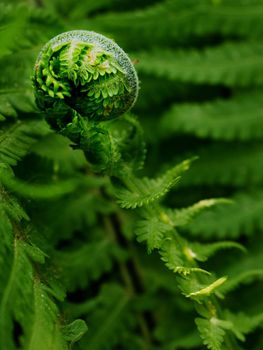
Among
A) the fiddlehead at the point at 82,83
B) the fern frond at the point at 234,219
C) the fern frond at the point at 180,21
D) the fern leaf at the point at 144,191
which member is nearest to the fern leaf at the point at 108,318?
the fern frond at the point at 234,219

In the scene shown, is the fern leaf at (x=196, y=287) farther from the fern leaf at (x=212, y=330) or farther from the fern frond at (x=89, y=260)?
the fern frond at (x=89, y=260)

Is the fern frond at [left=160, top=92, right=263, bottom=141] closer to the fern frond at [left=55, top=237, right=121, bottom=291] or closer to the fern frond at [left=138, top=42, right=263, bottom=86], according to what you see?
the fern frond at [left=138, top=42, right=263, bottom=86]

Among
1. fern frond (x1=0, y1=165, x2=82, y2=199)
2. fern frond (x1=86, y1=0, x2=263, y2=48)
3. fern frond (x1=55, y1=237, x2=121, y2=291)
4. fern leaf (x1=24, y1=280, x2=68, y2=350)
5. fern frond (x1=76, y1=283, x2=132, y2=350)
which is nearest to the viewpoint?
fern leaf (x1=24, y1=280, x2=68, y2=350)

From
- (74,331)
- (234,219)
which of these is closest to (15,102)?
(74,331)

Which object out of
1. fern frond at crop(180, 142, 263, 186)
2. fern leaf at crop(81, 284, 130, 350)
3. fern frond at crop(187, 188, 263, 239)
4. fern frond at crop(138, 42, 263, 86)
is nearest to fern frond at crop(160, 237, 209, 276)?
fern leaf at crop(81, 284, 130, 350)

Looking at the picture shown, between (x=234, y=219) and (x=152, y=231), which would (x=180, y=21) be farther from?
(x=152, y=231)
